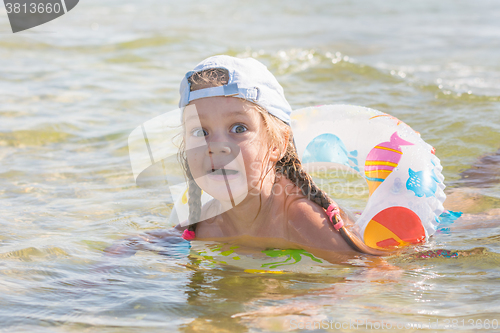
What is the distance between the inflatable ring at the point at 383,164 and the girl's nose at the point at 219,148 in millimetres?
1015

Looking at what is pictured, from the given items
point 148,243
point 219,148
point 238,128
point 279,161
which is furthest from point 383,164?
point 148,243

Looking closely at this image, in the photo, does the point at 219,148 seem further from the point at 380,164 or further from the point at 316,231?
the point at 380,164

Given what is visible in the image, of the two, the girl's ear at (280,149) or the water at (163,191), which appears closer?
the water at (163,191)

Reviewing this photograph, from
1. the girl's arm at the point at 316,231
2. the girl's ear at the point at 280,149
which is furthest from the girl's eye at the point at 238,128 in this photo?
the girl's arm at the point at 316,231

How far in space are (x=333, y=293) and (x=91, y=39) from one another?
9211 millimetres

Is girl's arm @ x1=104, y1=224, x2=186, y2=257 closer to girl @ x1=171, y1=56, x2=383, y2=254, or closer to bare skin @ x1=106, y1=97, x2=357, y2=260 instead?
bare skin @ x1=106, y1=97, x2=357, y2=260

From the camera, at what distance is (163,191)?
4.54 meters

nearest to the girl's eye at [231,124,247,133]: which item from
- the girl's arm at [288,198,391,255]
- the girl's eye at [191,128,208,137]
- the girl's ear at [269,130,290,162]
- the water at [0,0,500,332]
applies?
the girl's eye at [191,128,208,137]

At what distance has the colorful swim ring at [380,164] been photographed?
3.08 m

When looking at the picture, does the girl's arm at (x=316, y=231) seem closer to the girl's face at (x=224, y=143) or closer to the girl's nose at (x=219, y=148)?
the girl's face at (x=224, y=143)

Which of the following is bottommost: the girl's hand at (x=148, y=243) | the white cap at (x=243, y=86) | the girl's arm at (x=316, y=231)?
the girl's hand at (x=148, y=243)

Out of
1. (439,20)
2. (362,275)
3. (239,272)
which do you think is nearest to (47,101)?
(239,272)

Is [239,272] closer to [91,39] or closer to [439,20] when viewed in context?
[91,39]

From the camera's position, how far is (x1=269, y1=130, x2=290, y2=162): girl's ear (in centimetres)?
296
